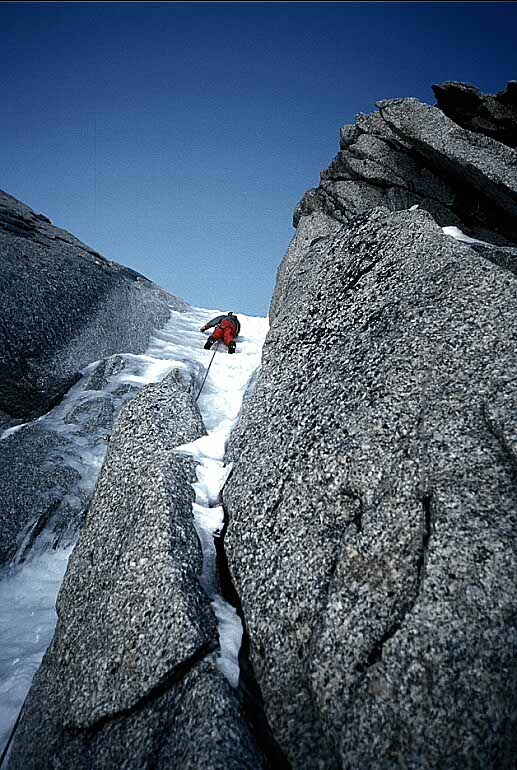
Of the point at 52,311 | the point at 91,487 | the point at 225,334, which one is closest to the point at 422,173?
the point at 225,334

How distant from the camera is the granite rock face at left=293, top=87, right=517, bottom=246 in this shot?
43.6 ft

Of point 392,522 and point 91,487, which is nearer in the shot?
point 392,522

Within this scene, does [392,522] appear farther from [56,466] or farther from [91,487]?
[56,466]

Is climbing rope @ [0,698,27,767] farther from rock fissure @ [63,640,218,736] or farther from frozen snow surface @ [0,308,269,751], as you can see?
rock fissure @ [63,640,218,736]

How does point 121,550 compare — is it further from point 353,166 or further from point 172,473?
point 353,166

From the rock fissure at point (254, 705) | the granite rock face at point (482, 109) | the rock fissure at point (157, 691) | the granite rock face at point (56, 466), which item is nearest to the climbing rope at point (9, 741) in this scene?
the rock fissure at point (157, 691)

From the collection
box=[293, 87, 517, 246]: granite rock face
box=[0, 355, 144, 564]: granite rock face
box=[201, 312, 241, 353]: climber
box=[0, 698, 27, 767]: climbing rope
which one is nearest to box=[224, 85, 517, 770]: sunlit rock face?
box=[0, 698, 27, 767]: climbing rope

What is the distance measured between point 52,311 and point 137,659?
10903 millimetres

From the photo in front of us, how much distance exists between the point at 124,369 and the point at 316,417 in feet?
26.6

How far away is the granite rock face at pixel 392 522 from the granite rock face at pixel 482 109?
10.3 metres

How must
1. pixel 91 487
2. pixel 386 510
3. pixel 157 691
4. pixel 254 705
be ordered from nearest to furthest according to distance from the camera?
pixel 254 705, pixel 157 691, pixel 386 510, pixel 91 487

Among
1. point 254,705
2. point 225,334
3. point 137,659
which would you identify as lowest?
point 137,659

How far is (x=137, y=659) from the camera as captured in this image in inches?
202

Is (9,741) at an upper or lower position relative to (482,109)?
lower
